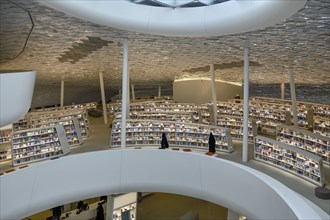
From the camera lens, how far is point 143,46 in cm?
1238

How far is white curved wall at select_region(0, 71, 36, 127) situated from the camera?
4.85 m

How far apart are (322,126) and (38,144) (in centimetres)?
1213

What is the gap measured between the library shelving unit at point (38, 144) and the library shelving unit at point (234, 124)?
784cm

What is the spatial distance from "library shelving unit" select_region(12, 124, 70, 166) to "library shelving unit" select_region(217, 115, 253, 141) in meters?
7.84

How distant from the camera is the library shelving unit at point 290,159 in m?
9.55

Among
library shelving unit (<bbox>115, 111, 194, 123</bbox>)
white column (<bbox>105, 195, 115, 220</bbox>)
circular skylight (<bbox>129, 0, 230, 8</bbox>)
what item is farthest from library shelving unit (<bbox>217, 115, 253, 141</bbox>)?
circular skylight (<bbox>129, 0, 230, 8</bbox>)

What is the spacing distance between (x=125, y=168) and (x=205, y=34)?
20.1 ft

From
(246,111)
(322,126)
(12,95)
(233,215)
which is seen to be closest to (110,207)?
(233,215)

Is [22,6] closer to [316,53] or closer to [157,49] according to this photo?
[157,49]

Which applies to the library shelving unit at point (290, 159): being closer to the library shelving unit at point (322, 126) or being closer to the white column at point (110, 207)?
the library shelving unit at point (322, 126)

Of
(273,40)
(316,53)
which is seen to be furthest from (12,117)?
(316,53)

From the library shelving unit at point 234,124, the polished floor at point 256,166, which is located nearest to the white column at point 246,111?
the polished floor at point 256,166

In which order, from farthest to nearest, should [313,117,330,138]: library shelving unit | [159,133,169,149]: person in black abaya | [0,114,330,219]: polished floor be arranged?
[313,117,330,138]: library shelving unit, [159,133,169,149]: person in black abaya, [0,114,330,219]: polished floor

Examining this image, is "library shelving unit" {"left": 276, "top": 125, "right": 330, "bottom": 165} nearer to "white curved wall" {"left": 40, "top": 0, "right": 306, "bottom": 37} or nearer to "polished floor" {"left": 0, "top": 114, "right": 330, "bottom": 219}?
"polished floor" {"left": 0, "top": 114, "right": 330, "bottom": 219}
